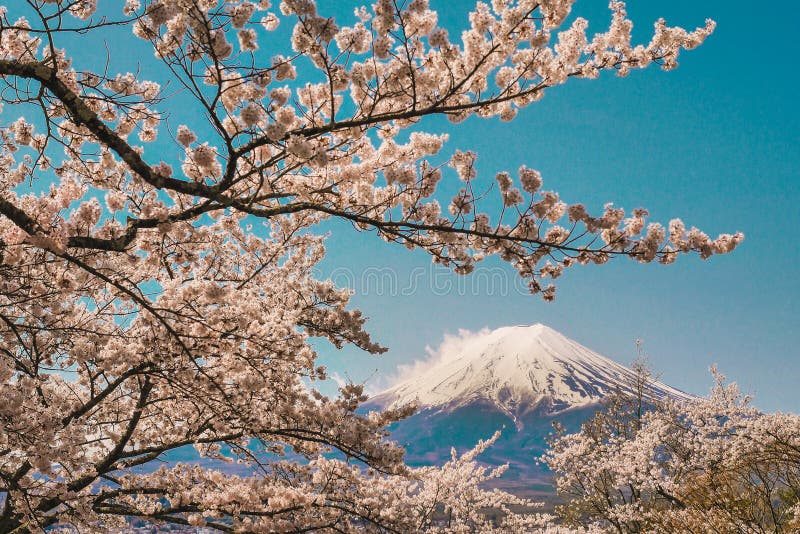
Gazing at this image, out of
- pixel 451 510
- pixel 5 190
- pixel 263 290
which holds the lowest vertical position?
pixel 451 510

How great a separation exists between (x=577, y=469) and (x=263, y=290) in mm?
15091

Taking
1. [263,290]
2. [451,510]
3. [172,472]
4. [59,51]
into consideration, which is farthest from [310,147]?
[451,510]

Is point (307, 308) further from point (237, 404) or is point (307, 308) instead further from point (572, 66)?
point (572, 66)

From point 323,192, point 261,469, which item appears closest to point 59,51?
point 323,192

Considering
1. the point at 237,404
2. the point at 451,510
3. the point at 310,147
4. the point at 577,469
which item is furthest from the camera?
the point at 451,510

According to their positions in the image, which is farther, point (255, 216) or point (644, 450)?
point (644, 450)

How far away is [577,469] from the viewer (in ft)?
56.1

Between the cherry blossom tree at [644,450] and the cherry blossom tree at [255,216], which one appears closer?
the cherry blossom tree at [255,216]

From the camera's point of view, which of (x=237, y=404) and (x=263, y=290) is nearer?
(x=237, y=404)

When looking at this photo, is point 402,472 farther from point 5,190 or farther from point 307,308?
point 5,190

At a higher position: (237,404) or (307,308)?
(307,308)

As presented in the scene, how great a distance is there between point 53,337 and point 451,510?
16.8 meters

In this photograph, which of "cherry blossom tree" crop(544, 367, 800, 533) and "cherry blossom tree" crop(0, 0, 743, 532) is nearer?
"cherry blossom tree" crop(0, 0, 743, 532)

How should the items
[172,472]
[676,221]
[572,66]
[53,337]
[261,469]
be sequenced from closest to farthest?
1. [676,221]
2. [572,66]
3. [53,337]
4. [261,469]
5. [172,472]
